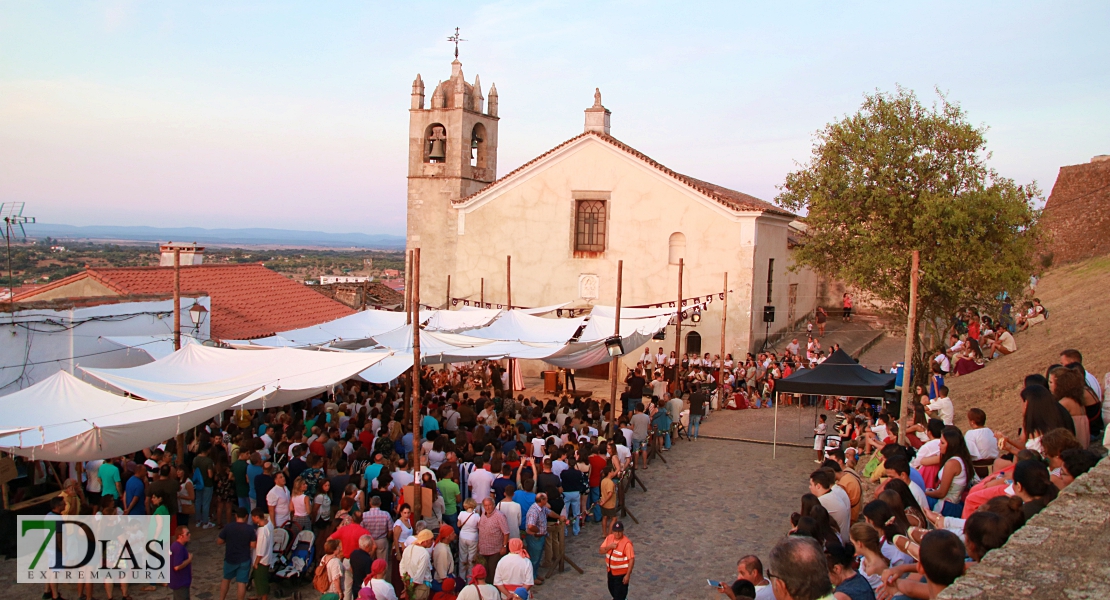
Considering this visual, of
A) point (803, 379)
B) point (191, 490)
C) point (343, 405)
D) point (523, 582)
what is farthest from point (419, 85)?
point (523, 582)

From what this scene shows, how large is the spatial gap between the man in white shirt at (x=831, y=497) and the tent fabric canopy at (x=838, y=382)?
6980 mm

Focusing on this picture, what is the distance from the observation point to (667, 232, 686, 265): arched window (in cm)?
2380

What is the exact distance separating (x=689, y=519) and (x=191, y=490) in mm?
6890

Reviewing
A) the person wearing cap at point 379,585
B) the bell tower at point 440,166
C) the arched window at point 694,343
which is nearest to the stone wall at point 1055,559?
the person wearing cap at point 379,585

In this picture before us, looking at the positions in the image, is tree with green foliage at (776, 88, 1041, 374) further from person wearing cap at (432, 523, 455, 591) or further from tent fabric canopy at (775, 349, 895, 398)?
person wearing cap at (432, 523, 455, 591)

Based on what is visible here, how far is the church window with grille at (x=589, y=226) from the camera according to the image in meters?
24.8

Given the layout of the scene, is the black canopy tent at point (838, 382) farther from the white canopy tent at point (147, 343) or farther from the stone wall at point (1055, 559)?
the white canopy tent at point (147, 343)

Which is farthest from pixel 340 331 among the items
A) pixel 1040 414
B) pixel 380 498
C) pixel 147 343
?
pixel 1040 414

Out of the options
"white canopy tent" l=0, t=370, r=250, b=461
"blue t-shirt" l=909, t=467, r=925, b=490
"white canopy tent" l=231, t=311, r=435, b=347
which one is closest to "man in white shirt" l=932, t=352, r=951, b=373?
"blue t-shirt" l=909, t=467, r=925, b=490

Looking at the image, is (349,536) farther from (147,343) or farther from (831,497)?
(147,343)

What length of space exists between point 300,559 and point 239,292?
13.6 meters

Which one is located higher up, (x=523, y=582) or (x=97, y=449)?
(x=97, y=449)

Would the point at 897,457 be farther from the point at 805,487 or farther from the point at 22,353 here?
the point at 22,353

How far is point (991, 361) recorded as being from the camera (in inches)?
650
